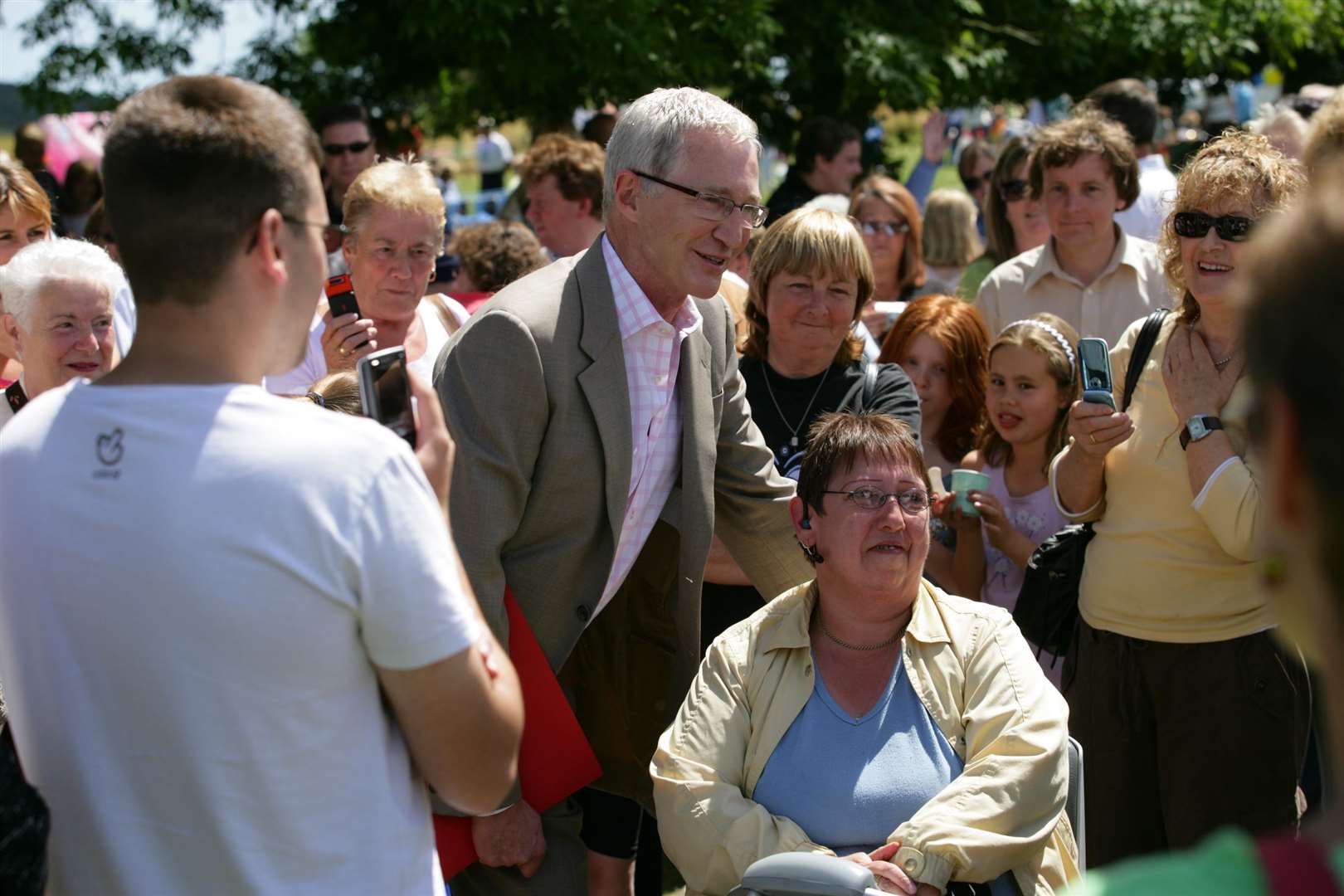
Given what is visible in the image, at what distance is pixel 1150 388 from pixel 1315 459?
252 cm

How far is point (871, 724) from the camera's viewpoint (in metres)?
2.96

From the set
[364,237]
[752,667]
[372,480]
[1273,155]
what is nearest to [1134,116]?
[1273,155]

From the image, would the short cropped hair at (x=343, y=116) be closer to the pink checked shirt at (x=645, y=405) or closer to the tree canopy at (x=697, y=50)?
the tree canopy at (x=697, y=50)

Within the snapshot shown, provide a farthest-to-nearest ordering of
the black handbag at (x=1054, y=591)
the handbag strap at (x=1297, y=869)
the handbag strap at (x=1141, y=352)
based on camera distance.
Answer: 1. the black handbag at (x=1054, y=591)
2. the handbag strap at (x=1141, y=352)
3. the handbag strap at (x=1297, y=869)

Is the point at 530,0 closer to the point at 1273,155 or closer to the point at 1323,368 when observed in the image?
the point at 1273,155

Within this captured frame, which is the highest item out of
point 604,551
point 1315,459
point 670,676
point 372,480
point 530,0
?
point 530,0

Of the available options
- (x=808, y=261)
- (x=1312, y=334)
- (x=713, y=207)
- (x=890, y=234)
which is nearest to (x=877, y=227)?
(x=890, y=234)

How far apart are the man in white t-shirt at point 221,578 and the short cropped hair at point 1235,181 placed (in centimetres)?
239

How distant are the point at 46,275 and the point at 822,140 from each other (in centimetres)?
476

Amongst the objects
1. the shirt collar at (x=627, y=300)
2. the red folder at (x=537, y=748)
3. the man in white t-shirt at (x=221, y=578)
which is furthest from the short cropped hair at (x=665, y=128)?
the man in white t-shirt at (x=221, y=578)

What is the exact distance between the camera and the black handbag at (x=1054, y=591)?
3.62m

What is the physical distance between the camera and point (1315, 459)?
39.1 inches

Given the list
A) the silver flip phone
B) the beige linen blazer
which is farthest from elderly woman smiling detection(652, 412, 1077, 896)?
the silver flip phone

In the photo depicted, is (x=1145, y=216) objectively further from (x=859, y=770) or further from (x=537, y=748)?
(x=537, y=748)
